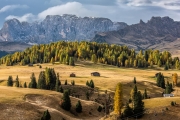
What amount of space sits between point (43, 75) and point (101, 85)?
31.6 m

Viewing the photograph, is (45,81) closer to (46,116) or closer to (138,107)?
(46,116)

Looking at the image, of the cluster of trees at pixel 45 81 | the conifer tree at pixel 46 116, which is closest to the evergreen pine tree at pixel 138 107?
the conifer tree at pixel 46 116

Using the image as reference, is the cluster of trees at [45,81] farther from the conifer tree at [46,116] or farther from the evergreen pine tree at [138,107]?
the evergreen pine tree at [138,107]

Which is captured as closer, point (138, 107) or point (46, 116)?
point (46, 116)

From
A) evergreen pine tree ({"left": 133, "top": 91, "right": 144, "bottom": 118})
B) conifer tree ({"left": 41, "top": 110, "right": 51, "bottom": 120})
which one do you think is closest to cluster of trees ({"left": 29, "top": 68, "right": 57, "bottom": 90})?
conifer tree ({"left": 41, "top": 110, "right": 51, "bottom": 120})

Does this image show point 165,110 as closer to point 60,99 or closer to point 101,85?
point 60,99

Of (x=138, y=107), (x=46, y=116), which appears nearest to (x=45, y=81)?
(x=46, y=116)

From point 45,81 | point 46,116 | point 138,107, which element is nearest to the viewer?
point 46,116

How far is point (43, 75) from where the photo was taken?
458 ft

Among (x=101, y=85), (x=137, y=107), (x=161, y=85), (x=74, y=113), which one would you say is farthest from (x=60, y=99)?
(x=161, y=85)

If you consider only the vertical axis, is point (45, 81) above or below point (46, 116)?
above

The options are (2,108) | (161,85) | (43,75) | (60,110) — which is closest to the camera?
(2,108)

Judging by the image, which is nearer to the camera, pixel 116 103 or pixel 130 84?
pixel 116 103

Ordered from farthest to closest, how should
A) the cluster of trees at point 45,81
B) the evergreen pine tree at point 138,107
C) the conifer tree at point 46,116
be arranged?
1. the cluster of trees at point 45,81
2. the evergreen pine tree at point 138,107
3. the conifer tree at point 46,116
